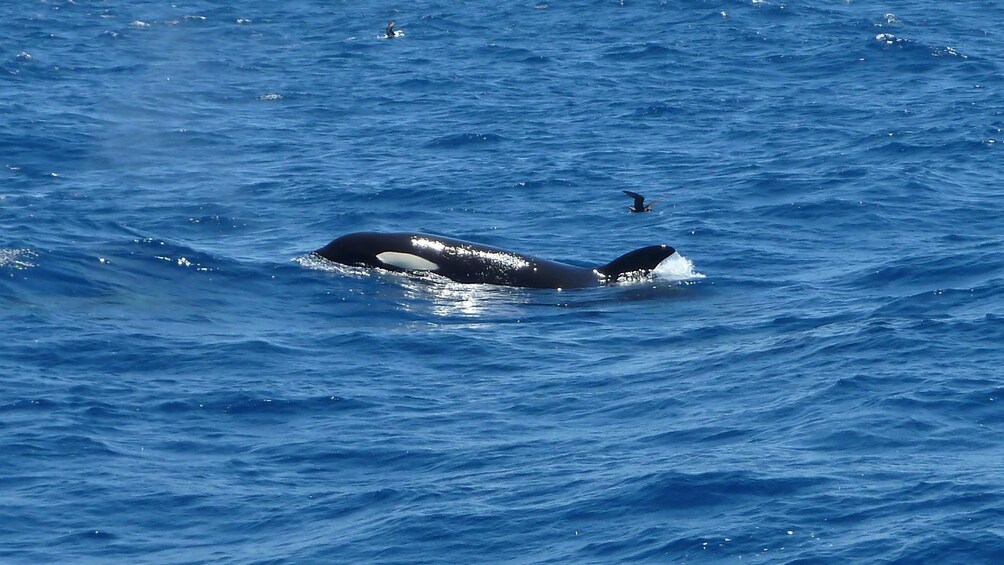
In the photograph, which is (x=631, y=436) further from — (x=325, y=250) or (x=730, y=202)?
(x=730, y=202)

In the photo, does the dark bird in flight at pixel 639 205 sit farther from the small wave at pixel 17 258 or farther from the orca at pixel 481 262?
the small wave at pixel 17 258

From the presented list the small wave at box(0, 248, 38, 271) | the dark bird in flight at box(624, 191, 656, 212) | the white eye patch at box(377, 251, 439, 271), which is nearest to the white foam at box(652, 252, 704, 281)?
the dark bird in flight at box(624, 191, 656, 212)

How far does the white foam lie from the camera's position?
27406 mm

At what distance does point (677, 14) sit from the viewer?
5881 centimetres

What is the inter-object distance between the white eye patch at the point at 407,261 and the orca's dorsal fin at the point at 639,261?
3.02 m

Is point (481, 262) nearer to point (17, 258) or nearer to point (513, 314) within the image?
point (513, 314)

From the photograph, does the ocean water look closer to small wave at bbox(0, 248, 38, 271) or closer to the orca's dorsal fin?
small wave at bbox(0, 248, 38, 271)

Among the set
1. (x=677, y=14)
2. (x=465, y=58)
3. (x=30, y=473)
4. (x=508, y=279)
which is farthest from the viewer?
(x=677, y=14)

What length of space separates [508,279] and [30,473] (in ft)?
36.2

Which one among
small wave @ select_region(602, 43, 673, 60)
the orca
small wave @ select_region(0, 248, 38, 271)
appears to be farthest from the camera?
small wave @ select_region(602, 43, 673, 60)

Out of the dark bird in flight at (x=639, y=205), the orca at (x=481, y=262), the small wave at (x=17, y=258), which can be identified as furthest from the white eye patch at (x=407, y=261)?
the small wave at (x=17, y=258)

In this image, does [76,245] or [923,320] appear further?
[76,245]

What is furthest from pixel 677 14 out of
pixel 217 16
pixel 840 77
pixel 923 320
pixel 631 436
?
pixel 631 436

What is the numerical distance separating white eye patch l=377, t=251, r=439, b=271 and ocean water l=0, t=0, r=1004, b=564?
44cm
